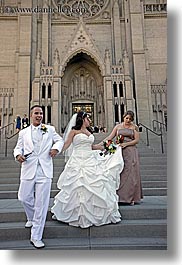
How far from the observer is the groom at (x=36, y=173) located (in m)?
3.35

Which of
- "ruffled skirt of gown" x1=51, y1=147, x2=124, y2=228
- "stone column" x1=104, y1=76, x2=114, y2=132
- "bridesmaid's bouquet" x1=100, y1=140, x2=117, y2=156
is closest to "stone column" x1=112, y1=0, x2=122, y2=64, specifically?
"stone column" x1=104, y1=76, x2=114, y2=132

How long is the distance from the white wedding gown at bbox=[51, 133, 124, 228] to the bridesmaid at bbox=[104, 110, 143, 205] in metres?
0.87

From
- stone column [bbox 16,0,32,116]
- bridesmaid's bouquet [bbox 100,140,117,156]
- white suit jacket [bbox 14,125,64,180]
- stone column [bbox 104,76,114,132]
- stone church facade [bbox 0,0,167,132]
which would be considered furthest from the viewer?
stone column [bbox 16,0,32,116]

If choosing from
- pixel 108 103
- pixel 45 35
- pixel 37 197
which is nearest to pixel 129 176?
pixel 37 197

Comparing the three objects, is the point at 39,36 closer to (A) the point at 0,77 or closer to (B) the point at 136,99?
(A) the point at 0,77

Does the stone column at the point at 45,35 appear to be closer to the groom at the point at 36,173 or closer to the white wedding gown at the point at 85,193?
the white wedding gown at the point at 85,193

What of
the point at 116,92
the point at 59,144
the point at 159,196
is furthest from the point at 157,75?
the point at 59,144

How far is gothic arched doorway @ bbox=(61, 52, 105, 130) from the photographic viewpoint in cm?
1937

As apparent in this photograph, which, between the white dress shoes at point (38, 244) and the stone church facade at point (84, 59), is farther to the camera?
the stone church facade at point (84, 59)

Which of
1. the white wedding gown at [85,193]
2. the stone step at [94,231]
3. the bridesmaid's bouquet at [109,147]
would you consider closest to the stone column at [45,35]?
the bridesmaid's bouquet at [109,147]

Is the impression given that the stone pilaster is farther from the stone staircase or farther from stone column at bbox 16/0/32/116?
the stone staircase

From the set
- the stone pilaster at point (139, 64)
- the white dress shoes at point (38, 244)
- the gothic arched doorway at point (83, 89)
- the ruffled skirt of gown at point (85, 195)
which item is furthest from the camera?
the gothic arched doorway at point (83, 89)

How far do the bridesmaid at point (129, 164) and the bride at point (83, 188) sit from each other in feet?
2.58

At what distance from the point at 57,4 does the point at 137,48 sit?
8.45 metres
